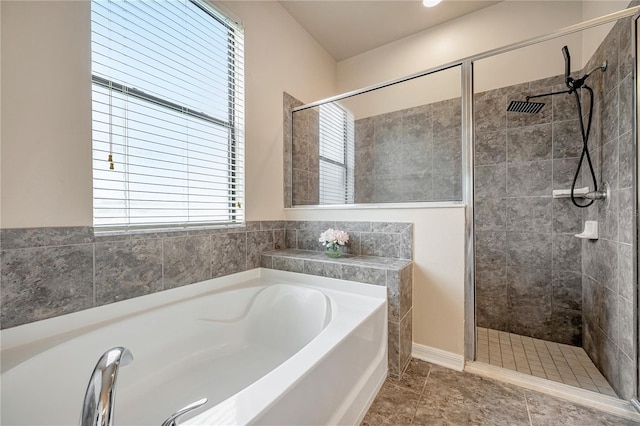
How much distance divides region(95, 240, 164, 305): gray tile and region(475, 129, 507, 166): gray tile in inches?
106

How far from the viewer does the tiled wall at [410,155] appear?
1852mm

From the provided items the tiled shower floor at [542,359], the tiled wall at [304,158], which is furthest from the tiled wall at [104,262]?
the tiled shower floor at [542,359]

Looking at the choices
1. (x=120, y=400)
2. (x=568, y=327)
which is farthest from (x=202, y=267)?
(x=568, y=327)

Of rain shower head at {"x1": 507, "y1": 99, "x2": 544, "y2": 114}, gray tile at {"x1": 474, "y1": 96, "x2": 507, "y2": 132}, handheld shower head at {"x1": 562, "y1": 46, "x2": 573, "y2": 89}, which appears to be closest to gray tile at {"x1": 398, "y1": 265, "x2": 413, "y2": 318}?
gray tile at {"x1": 474, "y1": 96, "x2": 507, "y2": 132}

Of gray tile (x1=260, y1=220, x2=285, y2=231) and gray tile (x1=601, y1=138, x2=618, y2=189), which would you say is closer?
gray tile (x1=601, y1=138, x2=618, y2=189)

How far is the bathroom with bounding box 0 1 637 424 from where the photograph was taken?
3.34 ft

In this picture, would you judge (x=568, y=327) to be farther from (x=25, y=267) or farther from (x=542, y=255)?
(x=25, y=267)

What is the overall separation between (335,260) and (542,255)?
70.1 inches

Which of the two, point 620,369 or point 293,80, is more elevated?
point 293,80

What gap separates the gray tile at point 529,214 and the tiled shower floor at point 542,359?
36.3 inches

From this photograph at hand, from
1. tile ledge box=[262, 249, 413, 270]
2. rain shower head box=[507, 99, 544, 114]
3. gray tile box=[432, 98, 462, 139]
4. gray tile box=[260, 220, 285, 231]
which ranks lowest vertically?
tile ledge box=[262, 249, 413, 270]

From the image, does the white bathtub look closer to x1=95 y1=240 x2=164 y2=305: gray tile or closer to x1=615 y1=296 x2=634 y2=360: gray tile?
x1=95 y1=240 x2=164 y2=305: gray tile

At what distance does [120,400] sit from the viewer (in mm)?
1109

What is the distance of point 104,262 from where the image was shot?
125 cm
